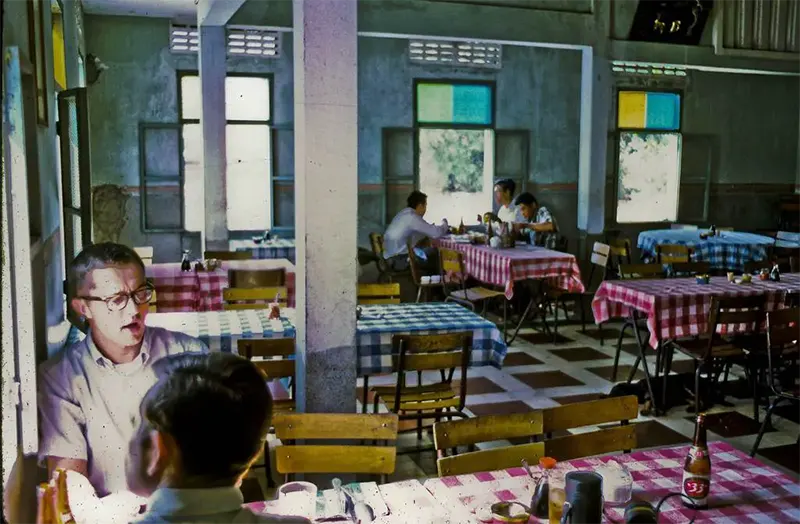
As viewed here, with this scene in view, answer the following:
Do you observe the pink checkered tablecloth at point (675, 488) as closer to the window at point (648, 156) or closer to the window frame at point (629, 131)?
the window frame at point (629, 131)

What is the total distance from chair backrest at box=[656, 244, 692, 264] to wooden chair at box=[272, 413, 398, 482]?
5.70 m

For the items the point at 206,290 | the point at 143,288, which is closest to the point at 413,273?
the point at 206,290

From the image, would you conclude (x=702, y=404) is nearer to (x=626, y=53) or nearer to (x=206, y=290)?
(x=206, y=290)

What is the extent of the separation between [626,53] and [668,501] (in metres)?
8.18

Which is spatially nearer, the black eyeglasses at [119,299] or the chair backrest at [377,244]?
the black eyeglasses at [119,299]

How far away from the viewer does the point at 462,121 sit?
10.7 metres

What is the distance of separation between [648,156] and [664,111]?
27.4 inches

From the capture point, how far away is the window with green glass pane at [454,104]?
34.6ft

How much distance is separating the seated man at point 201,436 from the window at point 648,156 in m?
10.7

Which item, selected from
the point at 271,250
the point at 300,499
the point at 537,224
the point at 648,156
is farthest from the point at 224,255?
the point at 648,156

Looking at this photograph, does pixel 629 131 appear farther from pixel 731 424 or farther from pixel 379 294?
pixel 379 294

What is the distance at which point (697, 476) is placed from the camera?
2297 millimetres

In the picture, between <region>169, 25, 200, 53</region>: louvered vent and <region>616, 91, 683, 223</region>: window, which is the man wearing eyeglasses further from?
<region>616, 91, 683, 223</region>: window

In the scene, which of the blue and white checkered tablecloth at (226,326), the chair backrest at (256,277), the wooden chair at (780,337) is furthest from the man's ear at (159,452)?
the chair backrest at (256,277)
